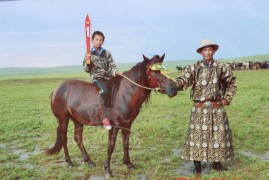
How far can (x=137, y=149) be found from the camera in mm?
7078

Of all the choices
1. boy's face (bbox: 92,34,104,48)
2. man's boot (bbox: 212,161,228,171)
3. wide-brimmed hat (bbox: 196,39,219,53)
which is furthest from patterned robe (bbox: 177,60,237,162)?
boy's face (bbox: 92,34,104,48)

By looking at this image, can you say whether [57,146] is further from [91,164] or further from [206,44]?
[206,44]

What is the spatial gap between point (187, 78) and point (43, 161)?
11.0ft

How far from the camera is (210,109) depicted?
5125mm

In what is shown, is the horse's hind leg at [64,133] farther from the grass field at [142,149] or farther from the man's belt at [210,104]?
the man's belt at [210,104]

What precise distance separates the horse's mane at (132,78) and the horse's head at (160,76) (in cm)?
10

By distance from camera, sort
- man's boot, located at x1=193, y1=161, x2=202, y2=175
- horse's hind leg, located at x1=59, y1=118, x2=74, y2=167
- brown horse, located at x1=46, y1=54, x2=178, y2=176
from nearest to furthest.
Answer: brown horse, located at x1=46, y1=54, x2=178, y2=176
man's boot, located at x1=193, y1=161, x2=202, y2=175
horse's hind leg, located at x1=59, y1=118, x2=74, y2=167

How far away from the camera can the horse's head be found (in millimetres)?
4736

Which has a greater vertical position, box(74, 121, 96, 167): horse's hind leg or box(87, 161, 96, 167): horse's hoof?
box(74, 121, 96, 167): horse's hind leg

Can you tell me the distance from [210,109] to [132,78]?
1355 mm

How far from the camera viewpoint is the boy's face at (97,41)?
516cm

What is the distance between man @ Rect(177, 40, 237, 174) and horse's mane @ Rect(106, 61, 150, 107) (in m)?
0.58

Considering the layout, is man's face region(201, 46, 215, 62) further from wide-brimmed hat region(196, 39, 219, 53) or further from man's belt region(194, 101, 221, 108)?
man's belt region(194, 101, 221, 108)

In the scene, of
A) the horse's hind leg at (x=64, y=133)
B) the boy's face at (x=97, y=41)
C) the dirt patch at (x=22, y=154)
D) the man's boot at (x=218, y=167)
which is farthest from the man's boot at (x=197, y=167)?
the dirt patch at (x=22, y=154)
